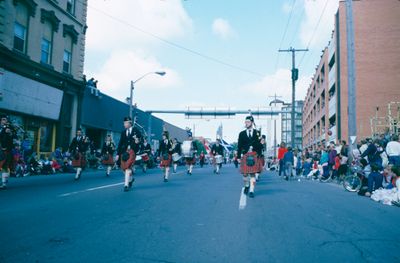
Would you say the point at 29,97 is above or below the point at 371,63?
below

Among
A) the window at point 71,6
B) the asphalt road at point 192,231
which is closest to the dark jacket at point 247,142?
the asphalt road at point 192,231

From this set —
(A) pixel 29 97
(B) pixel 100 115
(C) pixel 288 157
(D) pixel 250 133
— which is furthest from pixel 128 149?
(B) pixel 100 115

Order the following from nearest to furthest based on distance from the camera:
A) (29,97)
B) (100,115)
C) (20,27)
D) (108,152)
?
(108,152)
(20,27)
(29,97)
(100,115)

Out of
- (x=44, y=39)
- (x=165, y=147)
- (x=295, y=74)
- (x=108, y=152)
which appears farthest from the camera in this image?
(x=295, y=74)

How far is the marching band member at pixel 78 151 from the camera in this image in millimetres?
13812

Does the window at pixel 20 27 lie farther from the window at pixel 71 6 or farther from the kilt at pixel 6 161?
the kilt at pixel 6 161

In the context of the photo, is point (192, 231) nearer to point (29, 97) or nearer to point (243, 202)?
point (243, 202)

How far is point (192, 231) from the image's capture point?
16.4 ft

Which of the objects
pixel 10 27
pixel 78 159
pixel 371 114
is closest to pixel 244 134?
pixel 78 159

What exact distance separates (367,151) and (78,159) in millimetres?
10242

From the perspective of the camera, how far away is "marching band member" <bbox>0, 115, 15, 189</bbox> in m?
10.2

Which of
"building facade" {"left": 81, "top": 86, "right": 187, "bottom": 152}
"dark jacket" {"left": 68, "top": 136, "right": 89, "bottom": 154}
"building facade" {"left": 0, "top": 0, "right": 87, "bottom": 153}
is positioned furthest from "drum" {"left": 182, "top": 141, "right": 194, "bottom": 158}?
"building facade" {"left": 0, "top": 0, "right": 87, "bottom": 153}

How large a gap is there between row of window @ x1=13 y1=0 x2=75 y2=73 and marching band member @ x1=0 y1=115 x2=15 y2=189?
1185 cm

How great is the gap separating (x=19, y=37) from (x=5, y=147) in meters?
12.8
